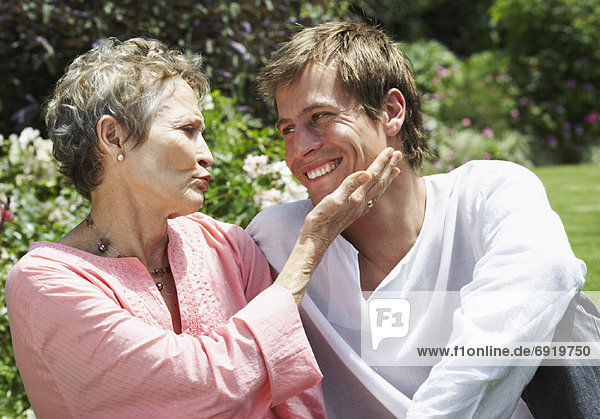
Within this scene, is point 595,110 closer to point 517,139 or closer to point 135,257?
point 517,139

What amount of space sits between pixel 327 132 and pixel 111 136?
2.51 ft

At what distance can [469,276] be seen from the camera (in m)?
2.67

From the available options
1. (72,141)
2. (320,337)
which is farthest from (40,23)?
(320,337)

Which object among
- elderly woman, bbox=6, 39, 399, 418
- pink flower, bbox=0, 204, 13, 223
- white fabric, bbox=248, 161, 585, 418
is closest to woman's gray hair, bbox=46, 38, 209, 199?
elderly woman, bbox=6, 39, 399, 418

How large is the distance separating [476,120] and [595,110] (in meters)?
3.11

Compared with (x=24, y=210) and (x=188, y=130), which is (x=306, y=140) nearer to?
(x=188, y=130)

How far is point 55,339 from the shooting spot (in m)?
2.15

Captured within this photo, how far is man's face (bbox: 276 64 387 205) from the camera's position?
8.86ft

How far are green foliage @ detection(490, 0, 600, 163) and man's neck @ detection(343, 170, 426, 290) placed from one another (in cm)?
Answer: 1075

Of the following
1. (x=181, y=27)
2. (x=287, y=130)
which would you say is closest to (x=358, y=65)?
(x=287, y=130)

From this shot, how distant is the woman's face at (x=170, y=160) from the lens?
2369 mm

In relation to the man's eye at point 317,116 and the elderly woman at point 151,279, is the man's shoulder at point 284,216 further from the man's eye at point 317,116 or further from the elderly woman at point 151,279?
the man's eye at point 317,116

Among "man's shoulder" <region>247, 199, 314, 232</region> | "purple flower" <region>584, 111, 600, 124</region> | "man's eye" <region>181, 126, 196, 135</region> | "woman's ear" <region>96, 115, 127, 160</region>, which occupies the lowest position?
"purple flower" <region>584, 111, 600, 124</region>

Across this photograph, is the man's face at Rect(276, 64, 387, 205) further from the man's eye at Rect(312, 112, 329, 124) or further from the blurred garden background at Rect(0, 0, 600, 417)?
the blurred garden background at Rect(0, 0, 600, 417)
